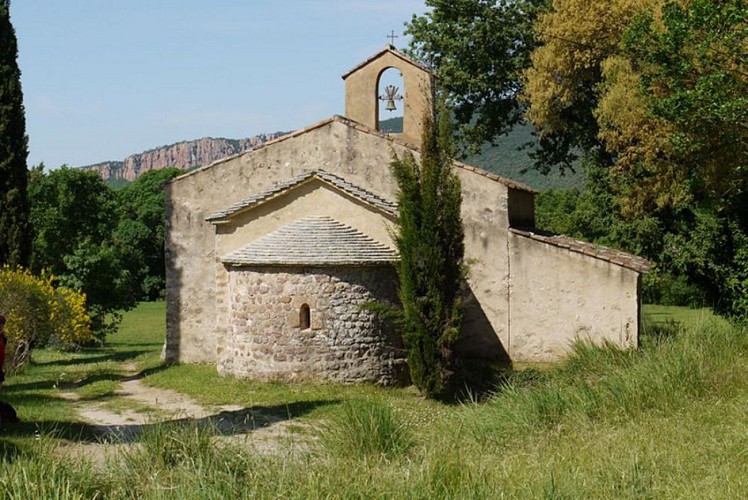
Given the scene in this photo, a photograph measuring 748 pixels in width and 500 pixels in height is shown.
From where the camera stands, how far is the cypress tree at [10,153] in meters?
20.4

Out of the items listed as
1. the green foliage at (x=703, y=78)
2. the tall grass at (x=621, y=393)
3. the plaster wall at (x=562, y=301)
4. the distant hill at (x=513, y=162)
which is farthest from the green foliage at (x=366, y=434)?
the distant hill at (x=513, y=162)

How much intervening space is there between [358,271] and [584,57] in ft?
35.5

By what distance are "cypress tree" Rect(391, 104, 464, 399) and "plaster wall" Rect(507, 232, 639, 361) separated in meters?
2.65

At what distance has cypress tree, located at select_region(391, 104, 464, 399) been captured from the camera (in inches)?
564

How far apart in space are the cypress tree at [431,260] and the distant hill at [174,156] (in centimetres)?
12593

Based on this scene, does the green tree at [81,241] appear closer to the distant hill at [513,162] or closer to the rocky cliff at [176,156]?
the distant hill at [513,162]

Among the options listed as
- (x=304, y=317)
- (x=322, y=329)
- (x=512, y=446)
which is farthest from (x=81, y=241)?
(x=512, y=446)

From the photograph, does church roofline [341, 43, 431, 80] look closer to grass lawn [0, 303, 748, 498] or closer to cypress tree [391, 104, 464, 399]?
cypress tree [391, 104, 464, 399]

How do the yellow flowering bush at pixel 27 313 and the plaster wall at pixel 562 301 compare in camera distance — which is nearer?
the plaster wall at pixel 562 301

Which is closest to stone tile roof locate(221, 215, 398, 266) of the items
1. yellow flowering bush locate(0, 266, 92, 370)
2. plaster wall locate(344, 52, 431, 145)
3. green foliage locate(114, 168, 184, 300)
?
plaster wall locate(344, 52, 431, 145)

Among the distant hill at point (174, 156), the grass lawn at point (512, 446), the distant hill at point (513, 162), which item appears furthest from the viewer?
the distant hill at point (174, 156)

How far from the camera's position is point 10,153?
20.5 metres

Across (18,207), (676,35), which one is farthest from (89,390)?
(676,35)

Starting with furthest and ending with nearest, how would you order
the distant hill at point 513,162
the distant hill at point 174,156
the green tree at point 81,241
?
the distant hill at point 174,156, the distant hill at point 513,162, the green tree at point 81,241
